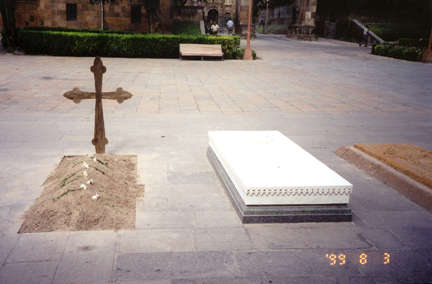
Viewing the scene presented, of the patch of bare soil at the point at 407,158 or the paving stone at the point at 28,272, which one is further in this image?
the patch of bare soil at the point at 407,158

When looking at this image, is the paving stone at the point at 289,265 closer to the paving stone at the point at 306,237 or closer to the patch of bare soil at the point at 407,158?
the paving stone at the point at 306,237

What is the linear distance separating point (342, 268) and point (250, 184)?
3.28 feet

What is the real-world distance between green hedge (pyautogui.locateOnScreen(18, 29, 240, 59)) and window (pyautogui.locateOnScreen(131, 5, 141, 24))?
414 inches

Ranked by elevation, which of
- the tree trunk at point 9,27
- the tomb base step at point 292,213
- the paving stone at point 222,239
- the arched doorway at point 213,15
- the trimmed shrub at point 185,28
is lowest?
the paving stone at point 222,239

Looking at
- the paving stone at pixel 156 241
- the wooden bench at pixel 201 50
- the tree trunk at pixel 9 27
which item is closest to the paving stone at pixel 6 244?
the paving stone at pixel 156 241

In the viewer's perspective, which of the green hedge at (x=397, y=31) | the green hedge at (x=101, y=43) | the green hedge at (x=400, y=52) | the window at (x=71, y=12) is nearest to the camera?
the green hedge at (x=101, y=43)

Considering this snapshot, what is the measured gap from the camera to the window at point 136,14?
27.3m

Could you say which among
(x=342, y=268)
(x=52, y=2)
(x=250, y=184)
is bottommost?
(x=342, y=268)

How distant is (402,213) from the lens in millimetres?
3680

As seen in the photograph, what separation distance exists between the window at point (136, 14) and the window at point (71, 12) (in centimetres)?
396

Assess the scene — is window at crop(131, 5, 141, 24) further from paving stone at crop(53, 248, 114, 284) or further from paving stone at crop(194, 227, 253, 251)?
paving stone at crop(53, 248, 114, 284)

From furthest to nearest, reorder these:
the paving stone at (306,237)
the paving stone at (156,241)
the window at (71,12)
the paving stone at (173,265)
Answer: the window at (71,12), the paving stone at (306,237), the paving stone at (156,241), the paving stone at (173,265)

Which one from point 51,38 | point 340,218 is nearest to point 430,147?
point 340,218

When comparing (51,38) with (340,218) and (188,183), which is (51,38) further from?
(340,218)
